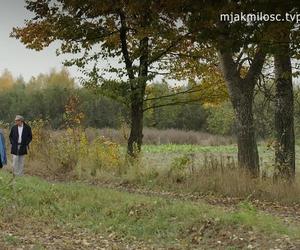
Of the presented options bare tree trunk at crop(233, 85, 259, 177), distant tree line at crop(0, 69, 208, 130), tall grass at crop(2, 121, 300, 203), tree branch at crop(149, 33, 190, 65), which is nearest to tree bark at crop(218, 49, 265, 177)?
bare tree trunk at crop(233, 85, 259, 177)

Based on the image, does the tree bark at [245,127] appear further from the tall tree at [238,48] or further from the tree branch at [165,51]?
the tree branch at [165,51]

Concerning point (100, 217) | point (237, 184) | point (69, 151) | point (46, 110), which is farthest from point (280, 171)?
point (46, 110)

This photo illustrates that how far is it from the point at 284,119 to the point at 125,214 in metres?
5.25

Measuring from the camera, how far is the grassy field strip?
9.52 meters

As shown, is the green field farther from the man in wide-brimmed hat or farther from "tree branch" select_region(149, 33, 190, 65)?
the man in wide-brimmed hat

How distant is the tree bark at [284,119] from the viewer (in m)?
13.9

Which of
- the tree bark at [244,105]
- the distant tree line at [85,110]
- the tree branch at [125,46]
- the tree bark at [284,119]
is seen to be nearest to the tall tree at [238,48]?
the tree bark at [244,105]

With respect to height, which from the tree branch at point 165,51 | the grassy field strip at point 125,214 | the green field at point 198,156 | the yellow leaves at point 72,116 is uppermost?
the tree branch at point 165,51

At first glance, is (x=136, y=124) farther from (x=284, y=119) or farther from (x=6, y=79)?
(x=6, y=79)

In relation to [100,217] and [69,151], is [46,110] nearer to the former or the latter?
[69,151]

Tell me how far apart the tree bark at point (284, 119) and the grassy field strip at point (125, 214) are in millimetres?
3188

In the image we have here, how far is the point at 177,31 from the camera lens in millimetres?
16953

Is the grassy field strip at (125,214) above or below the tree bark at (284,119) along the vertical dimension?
below

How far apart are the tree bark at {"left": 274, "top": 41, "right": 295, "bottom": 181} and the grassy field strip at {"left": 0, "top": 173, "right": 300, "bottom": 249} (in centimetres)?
319
